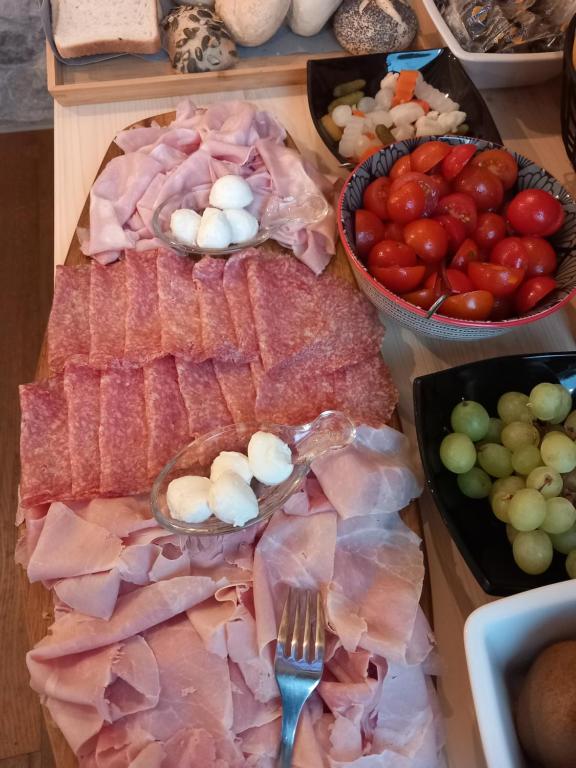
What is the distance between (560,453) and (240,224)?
72 cm

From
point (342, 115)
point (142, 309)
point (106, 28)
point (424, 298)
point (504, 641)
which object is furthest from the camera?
point (106, 28)

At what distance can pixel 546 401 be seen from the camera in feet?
3.02

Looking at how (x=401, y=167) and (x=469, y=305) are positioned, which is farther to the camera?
(x=401, y=167)

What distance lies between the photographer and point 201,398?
1071mm

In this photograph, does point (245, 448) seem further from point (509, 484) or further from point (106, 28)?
point (106, 28)

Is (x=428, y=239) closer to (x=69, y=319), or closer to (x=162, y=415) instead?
(x=162, y=415)

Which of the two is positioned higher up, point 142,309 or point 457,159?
point 457,159

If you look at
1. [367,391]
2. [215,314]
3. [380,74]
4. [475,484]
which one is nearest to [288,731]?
[475,484]

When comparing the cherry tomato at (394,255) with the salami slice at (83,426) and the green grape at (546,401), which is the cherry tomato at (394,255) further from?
the salami slice at (83,426)

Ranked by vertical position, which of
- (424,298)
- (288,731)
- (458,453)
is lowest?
(288,731)

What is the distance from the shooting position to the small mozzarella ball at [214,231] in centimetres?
117

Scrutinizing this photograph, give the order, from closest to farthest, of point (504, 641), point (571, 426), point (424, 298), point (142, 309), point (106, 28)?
point (504, 641)
point (571, 426)
point (424, 298)
point (142, 309)
point (106, 28)

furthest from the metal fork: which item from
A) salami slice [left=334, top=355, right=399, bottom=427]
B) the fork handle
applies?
salami slice [left=334, top=355, right=399, bottom=427]

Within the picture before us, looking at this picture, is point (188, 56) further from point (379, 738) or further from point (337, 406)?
point (379, 738)
